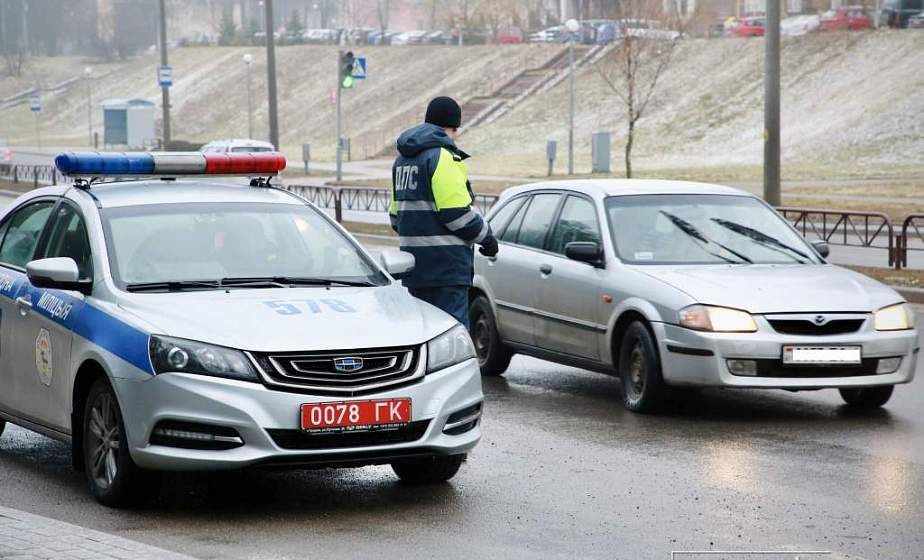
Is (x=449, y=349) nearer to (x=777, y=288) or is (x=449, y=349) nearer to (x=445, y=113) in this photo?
(x=445, y=113)

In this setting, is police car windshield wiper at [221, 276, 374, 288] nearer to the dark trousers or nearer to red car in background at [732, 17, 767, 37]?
the dark trousers

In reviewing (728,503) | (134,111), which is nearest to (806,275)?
(728,503)

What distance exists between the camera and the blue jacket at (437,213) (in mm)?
9164

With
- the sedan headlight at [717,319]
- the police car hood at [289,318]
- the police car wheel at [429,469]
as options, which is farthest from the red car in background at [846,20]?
Result: the police car hood at [289,318]

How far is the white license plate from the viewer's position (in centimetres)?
936

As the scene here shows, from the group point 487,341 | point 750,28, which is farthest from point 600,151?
point 487,341

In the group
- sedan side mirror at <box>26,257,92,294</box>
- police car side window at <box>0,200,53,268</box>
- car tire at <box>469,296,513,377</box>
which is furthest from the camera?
car tire at <box>469,296,513,377</box>

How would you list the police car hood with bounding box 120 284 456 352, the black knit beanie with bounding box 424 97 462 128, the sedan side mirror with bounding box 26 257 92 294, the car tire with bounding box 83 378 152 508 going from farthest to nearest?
the black knit beanie with bounding box 424 97 462 128 < the sedan side mirror with bounding box 26 257 92 294 < the car tire with bounding box 83 378 152 508 < the police car hood with bounding box 120 284 456 352

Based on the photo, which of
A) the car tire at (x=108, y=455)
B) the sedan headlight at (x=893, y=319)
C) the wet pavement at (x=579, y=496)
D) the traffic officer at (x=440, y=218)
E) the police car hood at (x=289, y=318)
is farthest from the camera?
the sedan headlight at (x=893, y=319)

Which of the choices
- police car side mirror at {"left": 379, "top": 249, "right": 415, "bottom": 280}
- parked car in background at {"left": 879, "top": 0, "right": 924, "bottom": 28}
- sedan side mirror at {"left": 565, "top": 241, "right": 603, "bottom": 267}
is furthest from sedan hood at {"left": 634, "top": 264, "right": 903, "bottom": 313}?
parked car in background at {"left": 879, "top": 0, "right": 924, "bottom": 28}

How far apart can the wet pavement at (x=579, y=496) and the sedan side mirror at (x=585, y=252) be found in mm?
1111

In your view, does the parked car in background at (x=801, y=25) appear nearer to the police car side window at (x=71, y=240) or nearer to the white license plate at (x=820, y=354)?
the white license plate at (x=820, y=354)

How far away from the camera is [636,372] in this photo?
10.0m

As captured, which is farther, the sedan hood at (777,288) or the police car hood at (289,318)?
the sedan hood at (777,288)
